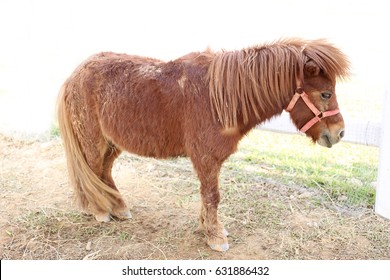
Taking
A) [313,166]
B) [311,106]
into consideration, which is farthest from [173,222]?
[313,166]

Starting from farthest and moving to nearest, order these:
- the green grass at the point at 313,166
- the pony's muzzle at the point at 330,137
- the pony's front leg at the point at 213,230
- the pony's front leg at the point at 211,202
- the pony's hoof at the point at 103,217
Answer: the green grass at the point at 313,166
the pony's hoof at the point at 103,217
the pony's front leg at the point at 213,230
the pony's front leg at the point at 211,202
the pony's muzzle at the point at 330,137

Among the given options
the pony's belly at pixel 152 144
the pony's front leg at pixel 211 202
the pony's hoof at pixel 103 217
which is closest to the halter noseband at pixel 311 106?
the pony's front leg at pixel 211 202

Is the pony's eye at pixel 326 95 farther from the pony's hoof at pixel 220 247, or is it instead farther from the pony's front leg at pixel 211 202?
the pony's hoof at pixel 220 247

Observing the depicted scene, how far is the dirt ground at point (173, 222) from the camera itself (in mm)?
3023

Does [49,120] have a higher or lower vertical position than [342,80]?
lower

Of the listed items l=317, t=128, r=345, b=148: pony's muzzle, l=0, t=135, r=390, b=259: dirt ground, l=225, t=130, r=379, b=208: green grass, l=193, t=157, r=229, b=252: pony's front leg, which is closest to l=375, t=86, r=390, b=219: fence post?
l=0, t=135, r=390, b=259: dirt ground

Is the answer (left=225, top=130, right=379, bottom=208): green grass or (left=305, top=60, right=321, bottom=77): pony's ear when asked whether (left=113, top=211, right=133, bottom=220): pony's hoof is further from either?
(left=305, top=60, right=321, bottom=77): pony's ear

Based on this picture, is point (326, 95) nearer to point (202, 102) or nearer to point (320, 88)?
point (320, 88)

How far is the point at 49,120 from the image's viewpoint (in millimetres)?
5203

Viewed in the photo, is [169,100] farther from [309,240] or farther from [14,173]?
[14,173]

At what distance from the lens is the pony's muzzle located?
2727mm

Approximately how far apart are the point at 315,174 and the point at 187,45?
2.56 metres

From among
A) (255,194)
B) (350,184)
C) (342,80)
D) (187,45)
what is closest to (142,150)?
(255,194)

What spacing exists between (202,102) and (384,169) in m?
1.86
